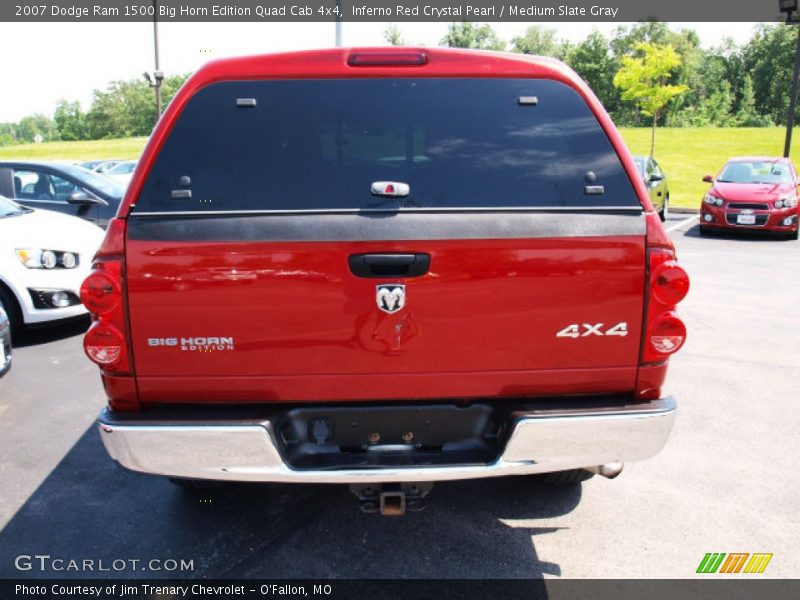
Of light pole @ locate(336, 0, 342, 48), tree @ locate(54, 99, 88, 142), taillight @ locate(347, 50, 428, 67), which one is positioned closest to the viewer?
taillight @ locate(347, 50, 428, 67)

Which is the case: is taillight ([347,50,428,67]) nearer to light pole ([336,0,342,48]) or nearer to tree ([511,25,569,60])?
light pole ([336,0,342,48])

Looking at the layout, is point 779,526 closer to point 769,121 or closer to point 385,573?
point 385,573

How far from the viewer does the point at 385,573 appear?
286 cm

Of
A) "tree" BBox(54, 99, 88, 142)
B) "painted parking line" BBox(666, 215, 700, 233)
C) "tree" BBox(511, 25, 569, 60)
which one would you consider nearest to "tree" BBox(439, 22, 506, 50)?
"tree" BBox(511, 25, 569, 60)

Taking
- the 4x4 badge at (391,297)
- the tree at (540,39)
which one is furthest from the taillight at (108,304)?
the tree at (540,39)

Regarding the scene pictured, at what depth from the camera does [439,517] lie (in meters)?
3.32

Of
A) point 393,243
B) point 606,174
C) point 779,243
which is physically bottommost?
point 779,243

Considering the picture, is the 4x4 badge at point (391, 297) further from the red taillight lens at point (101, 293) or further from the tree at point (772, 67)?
the tree at point (772, 67)

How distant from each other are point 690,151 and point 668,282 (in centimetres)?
4138

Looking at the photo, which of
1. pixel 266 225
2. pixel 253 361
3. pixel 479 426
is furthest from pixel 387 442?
pixel 266 225

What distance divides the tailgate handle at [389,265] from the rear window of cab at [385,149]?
199 millimetres

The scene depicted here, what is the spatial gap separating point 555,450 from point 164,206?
67.1 inches

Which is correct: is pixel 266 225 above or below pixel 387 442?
above

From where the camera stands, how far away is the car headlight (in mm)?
6086
